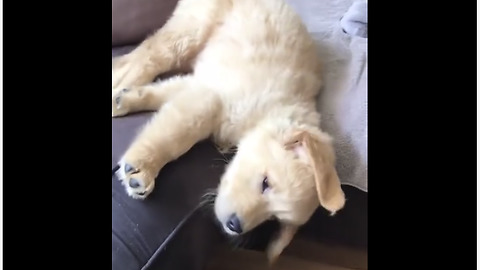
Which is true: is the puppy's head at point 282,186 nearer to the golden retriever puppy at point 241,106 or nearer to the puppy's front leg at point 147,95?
the golden retriever puppy at point 241,106

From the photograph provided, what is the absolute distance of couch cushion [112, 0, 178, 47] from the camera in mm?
1338

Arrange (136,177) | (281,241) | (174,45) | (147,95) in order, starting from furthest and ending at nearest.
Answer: (174,45)
(147,95)
(281,241)
(136,177)

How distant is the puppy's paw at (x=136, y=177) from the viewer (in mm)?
999

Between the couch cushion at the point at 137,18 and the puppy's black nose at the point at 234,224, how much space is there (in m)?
0.56

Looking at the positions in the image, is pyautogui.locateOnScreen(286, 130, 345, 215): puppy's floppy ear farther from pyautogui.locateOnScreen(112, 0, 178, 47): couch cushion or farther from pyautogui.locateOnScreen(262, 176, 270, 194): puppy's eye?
pyautogui.locateOnScreen(112, 0, 178, 47): couch cushion

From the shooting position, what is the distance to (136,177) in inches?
39.5

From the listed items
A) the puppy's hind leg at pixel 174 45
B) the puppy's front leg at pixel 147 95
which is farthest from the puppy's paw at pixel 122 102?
the puppy's hind leg at pixel 174 45

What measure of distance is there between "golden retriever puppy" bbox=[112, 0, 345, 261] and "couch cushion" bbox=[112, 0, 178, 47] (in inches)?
1.4

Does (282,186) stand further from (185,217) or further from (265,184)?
(185,217)

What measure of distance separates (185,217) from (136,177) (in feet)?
0.38

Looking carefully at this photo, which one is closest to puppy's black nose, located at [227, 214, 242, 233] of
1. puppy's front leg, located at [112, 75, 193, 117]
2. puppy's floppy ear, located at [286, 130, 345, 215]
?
puppy's floppy ear, located at [286, 130, 345, 215]

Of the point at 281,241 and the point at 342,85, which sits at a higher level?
Answer: the point at 342,85

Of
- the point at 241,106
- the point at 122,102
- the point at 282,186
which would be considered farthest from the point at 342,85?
the point at 122,102
